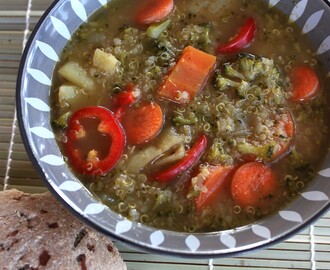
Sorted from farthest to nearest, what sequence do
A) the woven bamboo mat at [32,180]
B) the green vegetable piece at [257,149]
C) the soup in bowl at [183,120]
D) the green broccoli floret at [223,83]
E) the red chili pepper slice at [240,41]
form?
the woven bamboo mat at [32,180] → the red chili pepper slice at [240,41] → the green broccoli floret at [223,83] → the green vegetable piece at [257,149] → the soup in bowl at [183,120]

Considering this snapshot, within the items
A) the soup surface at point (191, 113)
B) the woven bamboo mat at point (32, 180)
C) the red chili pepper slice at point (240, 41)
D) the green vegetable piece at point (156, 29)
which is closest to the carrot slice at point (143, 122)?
the soup surface at point (191, 113)

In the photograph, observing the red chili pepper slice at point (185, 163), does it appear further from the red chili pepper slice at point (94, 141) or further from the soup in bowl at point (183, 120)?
the red chili pepper slice at point (94, 141)

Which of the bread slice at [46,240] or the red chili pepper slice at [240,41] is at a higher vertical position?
the red chili pepper slice at [240,41]

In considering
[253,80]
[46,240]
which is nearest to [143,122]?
[253,80]

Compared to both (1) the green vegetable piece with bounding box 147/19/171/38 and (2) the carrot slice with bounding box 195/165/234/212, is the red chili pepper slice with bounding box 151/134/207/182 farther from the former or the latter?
(1) the green vegetable piece with bounding box 147/19/171/38

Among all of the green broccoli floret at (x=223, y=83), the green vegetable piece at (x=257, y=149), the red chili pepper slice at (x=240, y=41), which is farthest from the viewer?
the red chili pepper slice at (x=240, y=41)

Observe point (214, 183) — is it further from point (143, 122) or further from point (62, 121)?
point (62, 121)

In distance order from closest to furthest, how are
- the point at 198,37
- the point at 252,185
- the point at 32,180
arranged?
the point at 252,185
the point at 198,37
the point at 32,180
